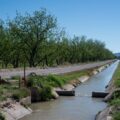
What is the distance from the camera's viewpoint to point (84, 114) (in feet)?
113

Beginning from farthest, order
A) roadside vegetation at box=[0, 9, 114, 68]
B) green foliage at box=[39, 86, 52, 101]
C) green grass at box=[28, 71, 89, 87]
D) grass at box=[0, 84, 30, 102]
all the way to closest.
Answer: roadside vegetation at box=[0, 9, 114, 68] → green grass at box=[28, 71, 89, 87] → green foliage at box=[39, 86, 52, 101] → grass at box=[0, 84, 30, 102]

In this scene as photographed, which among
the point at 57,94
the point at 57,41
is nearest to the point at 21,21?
the point at 57,41

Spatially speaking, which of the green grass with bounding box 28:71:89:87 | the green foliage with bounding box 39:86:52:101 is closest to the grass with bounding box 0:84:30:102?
the green foliage with bounding box 39:86:52:101

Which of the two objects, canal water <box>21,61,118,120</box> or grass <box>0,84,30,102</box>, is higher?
grass <box>0,84,30,102</box>

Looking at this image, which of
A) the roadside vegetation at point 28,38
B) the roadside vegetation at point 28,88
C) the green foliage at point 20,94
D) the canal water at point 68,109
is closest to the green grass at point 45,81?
the roadside vegetation at point 28,88

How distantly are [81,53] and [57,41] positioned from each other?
5324 cm

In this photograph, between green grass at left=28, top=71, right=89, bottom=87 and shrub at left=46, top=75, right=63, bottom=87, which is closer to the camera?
green grass at left=28, top=71, right=89, bottom=87

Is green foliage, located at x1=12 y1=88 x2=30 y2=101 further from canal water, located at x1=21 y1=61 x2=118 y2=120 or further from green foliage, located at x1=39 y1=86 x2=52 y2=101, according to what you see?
green foliage, located at x1=39 y1=86 x2=52 y2=101

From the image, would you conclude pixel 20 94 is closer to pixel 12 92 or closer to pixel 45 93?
pixel 12 92

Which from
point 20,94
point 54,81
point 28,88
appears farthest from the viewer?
point 54,81

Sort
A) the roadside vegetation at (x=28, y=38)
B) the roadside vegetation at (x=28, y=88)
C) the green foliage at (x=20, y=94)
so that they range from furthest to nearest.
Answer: the roadside vegetation at (x=28, y=38) < the green foliage at (x=20, y=94) < the roadside vegetation at (x=28, y=88)

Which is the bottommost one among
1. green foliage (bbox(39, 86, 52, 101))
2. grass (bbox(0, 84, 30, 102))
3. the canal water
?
the canal water

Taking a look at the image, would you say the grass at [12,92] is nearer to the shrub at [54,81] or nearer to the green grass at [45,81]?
the green grass at [45,81]

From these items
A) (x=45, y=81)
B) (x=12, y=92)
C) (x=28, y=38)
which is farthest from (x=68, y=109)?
(x=28, y=38)
